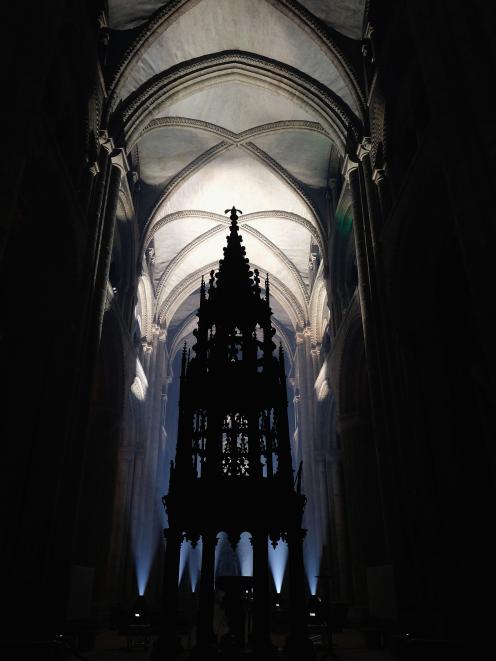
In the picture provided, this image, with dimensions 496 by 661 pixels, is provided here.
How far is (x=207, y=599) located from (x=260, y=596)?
79cm

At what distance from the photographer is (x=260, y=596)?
743 cm

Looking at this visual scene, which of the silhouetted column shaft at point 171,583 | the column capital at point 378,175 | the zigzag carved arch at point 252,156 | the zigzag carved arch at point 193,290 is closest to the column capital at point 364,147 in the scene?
the column capital at point 378,175

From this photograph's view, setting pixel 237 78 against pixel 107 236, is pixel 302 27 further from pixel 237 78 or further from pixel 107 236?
pixel 107 236

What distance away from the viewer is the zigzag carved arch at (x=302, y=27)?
42.8 ft

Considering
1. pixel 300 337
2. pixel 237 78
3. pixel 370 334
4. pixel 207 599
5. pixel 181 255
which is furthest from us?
pixel 300 337

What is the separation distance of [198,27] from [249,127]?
3.81m

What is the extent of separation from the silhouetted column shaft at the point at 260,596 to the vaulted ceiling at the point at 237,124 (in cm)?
1016

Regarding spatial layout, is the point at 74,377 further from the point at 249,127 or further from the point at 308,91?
the point at 249,127

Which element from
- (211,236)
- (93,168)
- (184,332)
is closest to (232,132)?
(211,236)

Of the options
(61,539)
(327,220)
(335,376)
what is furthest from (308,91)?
(61,539)

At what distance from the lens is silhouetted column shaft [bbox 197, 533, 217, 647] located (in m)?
7.34

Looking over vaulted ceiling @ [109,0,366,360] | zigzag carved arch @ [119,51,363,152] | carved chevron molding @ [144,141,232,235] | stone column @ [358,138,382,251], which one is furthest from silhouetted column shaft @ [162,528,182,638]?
carved chevron molding @ [144,141,232,235]

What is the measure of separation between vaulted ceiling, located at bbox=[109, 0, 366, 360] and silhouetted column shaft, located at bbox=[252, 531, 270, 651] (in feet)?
33.3

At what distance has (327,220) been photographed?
18.1m
